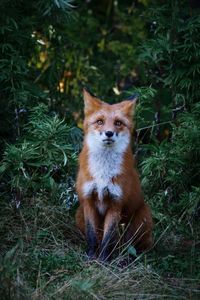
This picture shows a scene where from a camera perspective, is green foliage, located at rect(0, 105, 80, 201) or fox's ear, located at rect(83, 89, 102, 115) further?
green foliage, located at rect(0, 105, 80, 201)

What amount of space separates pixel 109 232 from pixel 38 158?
126 cm

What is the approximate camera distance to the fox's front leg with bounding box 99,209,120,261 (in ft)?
→ 22.1

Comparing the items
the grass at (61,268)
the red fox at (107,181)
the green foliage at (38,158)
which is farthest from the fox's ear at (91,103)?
the grass at (61,268)

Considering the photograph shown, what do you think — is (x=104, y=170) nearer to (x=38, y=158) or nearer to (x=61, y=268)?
(x=38, y=158)

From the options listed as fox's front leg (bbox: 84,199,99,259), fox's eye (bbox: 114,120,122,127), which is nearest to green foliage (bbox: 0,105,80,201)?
fox's front leg (bbox: 84,199,99,259)

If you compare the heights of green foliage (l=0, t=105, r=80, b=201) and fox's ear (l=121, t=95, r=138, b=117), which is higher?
fox's ear (l=121, t=95, r=138, b=117)

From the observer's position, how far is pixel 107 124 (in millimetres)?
6750

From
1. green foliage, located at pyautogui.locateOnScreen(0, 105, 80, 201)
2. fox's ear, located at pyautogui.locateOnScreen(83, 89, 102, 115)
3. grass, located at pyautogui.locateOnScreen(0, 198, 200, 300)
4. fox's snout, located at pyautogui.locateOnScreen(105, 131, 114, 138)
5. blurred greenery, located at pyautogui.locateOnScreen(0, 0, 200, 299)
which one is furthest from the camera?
green foliage, located at pyautogui.locateOnScreen(0, 105, 80, 201)

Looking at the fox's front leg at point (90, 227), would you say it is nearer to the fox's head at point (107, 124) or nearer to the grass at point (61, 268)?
the grass at point (61, 268)

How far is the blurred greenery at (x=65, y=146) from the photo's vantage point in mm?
6273

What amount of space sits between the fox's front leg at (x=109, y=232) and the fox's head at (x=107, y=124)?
68cm

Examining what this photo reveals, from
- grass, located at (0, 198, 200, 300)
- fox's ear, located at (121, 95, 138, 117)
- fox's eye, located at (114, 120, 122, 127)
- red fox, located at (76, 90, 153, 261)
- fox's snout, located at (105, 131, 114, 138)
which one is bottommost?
grass, located at (0, 198, 200, 300)

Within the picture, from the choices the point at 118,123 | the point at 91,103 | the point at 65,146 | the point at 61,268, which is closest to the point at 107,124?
the point at 118,123

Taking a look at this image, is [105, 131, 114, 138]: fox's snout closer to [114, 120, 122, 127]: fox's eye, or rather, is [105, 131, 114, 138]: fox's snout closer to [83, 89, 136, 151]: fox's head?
[83, 89, 136, 151]: fox's head
